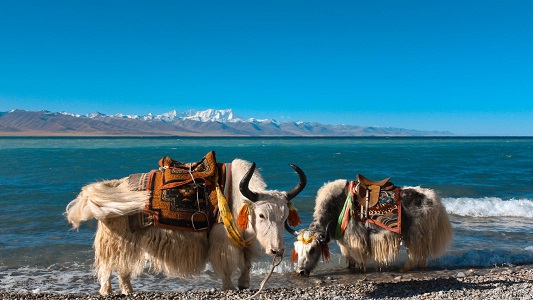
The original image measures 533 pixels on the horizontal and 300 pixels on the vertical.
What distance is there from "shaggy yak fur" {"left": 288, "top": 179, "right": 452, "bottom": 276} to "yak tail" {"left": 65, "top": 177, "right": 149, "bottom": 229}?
73.4 inches

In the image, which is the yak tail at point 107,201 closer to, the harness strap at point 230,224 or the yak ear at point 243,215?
the harness strap at point 230,224

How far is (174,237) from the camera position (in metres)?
3.53

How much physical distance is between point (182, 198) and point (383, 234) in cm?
239

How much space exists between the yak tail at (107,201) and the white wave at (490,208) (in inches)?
273

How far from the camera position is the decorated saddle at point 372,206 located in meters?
4.78

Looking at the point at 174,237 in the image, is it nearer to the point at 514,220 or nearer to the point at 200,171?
the point at 200,171

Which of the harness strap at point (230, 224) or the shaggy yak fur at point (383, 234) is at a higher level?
the harness strap at point (230, 224)

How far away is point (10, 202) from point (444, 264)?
910cm

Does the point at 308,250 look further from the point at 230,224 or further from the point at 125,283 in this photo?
the point at 125,283

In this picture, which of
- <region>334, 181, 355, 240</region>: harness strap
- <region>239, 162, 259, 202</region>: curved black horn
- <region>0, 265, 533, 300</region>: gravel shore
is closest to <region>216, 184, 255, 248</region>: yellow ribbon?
<region>239, 162, 259, 202</region>: curved black horn

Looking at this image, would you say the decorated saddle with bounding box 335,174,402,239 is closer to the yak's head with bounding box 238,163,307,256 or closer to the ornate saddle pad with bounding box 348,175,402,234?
the ornate saddle pad with bounding box 348,175,402,234

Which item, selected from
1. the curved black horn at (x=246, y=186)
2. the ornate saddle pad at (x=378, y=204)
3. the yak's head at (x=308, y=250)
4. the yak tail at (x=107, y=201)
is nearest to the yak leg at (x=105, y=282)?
the yak tail at (x=107, y=201)

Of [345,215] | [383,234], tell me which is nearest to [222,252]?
[345,215]

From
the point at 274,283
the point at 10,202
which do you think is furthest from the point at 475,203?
the point at 10,202
